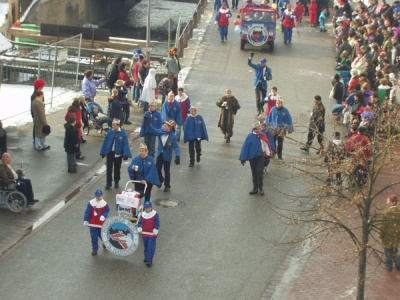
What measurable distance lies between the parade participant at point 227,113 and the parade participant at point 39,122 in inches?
168

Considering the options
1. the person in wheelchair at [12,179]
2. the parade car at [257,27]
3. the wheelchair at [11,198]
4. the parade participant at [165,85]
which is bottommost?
the wheelchair at [11,198]

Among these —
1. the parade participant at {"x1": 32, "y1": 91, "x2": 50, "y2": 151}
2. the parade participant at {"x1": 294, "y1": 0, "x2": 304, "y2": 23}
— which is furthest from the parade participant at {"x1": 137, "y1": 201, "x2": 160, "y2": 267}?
the parade participant at {"x1": 294, "y1": 0, "x2": 304, "y2": 23}

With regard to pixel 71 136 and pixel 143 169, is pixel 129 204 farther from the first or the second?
pixel 71 136

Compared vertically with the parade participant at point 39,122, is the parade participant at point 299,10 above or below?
above

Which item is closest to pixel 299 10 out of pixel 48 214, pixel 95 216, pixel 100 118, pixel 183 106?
pixel 183 106

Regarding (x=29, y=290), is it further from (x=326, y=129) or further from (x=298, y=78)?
(x=298, y=78)

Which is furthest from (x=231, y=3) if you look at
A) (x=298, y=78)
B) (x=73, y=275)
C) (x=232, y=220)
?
(x=73, y=275)

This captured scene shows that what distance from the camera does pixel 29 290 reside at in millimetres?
16016

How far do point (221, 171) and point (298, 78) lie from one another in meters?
10.6

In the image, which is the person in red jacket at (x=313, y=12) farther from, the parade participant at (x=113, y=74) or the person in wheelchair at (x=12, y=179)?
the person in wheelchair at (x=12, y=179)

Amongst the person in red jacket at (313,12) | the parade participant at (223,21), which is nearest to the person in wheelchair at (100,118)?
the parade participant at (223,21)

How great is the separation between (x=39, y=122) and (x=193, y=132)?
11.7ft

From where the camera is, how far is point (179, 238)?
18453 mm

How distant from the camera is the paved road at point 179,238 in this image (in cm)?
1627
